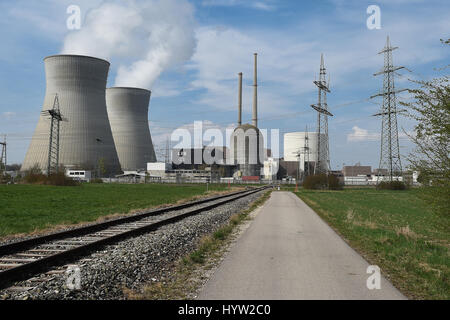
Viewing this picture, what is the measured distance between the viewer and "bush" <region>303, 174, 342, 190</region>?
5434cm

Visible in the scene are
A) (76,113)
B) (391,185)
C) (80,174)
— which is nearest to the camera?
(391,185)

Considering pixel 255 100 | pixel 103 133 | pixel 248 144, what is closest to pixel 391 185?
pixel 103 133

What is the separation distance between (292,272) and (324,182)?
49.7 metres

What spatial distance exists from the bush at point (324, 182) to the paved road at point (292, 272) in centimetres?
4509

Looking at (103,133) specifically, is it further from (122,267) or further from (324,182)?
(122,267)

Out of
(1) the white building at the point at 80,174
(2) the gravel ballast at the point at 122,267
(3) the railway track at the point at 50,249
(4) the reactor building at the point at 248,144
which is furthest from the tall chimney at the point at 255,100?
(2) the gravel ballast at the point at 122,267

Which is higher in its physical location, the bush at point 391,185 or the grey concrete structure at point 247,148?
the grey concrete structure at point 247,148

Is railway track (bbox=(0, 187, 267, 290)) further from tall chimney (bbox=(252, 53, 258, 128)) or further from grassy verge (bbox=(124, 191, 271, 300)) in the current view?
tall chimney (bbox=(252, 53, 258, 128))

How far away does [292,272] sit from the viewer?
248 inches

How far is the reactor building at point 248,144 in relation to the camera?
114438mm

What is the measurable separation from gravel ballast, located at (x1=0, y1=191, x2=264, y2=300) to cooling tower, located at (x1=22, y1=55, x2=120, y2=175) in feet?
176

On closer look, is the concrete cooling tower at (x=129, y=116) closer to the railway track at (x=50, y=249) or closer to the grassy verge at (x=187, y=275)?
the railway track at (x=50, y=249)

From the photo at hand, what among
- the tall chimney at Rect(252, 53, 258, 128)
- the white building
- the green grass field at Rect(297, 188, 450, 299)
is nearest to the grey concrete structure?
the tall chimney at Rect(252, 53, 258, 128)
